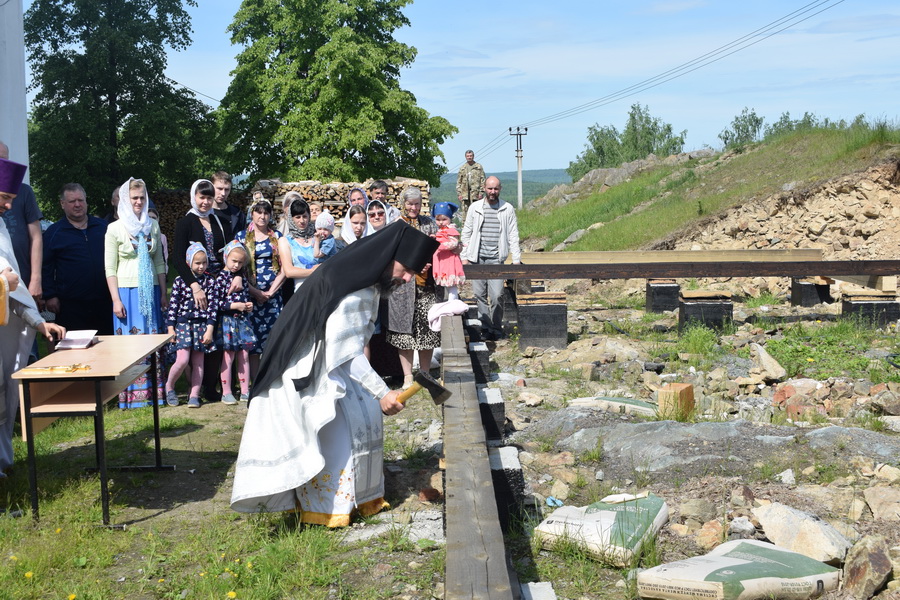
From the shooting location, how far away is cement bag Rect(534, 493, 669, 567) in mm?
4094

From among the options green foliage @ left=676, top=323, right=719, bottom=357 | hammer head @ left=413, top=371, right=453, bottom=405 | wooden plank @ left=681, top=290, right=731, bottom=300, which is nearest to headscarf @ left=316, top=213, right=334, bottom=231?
hammer head @ left=413, top=371, right=453, bottom=405

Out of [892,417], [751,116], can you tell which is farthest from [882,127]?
[751,116]

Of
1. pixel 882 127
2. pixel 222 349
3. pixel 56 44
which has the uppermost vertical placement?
pixel 56 44

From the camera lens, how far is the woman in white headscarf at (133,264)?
7363 millimetres

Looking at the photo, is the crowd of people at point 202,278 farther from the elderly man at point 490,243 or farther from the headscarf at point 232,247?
the elderly man at point 490,243

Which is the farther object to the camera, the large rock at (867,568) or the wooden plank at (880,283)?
the wooden plank at (880,283)

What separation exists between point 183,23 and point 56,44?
4.48 meters

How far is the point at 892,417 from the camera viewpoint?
6602 millimetres

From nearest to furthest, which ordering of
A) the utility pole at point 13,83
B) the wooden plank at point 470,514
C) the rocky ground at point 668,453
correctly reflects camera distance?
the wooden plank at point 470,514
the rocky ground at point 668,453
the utility pole at point 13,83

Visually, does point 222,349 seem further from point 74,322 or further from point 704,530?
point 704,530

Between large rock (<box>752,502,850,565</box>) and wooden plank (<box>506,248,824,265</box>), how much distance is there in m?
9.63

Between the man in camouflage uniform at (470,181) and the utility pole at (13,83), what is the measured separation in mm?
11050

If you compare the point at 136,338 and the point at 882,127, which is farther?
the point at 882,127

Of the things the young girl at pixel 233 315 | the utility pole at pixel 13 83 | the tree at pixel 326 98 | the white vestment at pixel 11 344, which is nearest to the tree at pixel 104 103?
the tree at pixel 326 98
